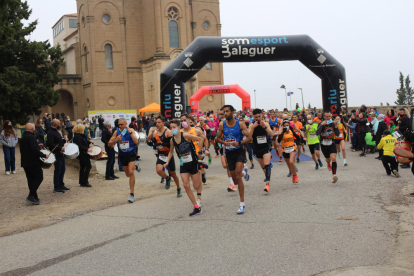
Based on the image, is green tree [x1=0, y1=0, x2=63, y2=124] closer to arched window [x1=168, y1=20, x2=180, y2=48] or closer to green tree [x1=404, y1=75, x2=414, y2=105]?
arched window [x1=168, y1=20, x2=180, y2=48]

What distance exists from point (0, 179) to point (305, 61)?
13910 millimetres

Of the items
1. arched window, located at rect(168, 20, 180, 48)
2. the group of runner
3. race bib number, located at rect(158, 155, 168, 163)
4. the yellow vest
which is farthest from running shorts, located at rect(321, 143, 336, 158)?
arched window, located at rect(168, 20, 180, 48)

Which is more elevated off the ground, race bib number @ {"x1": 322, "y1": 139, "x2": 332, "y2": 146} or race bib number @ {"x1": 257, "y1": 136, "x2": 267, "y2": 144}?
race bib number @ {"x1": 257, "y1": 136, "x2": 267, "y2": 144}

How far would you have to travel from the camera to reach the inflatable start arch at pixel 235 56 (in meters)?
19.3

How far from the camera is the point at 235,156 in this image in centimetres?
852

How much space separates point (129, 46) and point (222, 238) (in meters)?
47.2

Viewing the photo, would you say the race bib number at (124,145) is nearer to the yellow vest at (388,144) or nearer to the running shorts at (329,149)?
the running shorts at (329,149)

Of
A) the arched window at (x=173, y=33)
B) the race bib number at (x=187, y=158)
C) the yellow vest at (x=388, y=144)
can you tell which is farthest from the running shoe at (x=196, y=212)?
the arched window at (x=173, y=33)

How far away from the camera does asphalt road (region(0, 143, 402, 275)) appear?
5.21 m

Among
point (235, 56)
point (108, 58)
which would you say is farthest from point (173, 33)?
point (235, 56)

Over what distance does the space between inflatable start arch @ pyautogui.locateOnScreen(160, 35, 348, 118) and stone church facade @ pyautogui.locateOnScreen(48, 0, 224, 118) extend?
96.0 ft

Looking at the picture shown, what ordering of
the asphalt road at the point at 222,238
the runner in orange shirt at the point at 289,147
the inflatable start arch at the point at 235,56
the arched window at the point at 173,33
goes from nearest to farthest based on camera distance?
the asphalt road at the point at 222,238
the runner in orange shirt at the point at 289,147
the inflatable start arch at the point at 235,56
the arched window at the point at 173,33

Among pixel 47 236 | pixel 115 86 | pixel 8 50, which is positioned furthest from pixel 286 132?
pixel 115 86

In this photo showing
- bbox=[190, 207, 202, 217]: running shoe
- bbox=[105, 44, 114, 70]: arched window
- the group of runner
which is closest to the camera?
bbox=[190, 207, 202, 217]: running shoe
